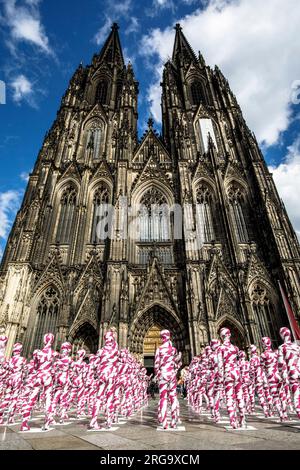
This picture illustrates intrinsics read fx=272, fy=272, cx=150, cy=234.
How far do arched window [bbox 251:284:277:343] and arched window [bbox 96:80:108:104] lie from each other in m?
25.1

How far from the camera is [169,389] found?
537 cm

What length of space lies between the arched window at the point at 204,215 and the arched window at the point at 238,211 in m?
1.75

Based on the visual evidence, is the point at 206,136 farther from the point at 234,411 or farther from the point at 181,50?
the point at 234,411

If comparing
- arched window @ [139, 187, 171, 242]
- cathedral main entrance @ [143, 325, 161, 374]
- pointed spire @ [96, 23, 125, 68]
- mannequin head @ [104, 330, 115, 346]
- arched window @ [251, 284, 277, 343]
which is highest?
pointed spire @ [96, 23, 125, 68]

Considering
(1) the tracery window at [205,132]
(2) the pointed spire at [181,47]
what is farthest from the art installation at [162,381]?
(2) the pointed spire at [181,47]

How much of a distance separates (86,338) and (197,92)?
28.7m

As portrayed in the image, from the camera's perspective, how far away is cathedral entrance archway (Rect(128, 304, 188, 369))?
1709 centimetres

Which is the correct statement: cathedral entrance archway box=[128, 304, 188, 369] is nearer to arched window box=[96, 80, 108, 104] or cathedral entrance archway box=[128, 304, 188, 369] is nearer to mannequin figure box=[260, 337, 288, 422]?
mannequin figure box=[260, 337, 288, 422]

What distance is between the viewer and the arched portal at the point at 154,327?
17.0 meters

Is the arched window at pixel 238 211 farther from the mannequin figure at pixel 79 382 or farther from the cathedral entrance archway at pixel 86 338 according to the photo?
the mannequin figure at pixel 79 382

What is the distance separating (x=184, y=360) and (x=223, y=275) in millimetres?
6125

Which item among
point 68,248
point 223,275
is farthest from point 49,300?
point 223,275

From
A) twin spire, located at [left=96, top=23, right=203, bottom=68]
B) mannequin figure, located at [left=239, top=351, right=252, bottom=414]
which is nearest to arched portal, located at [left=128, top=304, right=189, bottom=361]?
mannequin figure, located at [left=239, top=351, right=252, bottom=414]

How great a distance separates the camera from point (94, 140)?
87.7ft
